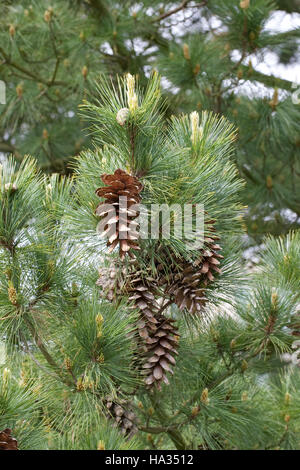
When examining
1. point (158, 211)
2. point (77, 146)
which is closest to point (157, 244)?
point (158, 211)

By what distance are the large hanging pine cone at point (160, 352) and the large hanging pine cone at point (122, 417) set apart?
87 mm

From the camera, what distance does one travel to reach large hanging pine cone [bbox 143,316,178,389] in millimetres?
1222

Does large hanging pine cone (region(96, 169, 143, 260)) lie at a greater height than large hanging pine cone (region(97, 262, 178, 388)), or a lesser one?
greater

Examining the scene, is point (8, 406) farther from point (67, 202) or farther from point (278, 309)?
point (278, 309)

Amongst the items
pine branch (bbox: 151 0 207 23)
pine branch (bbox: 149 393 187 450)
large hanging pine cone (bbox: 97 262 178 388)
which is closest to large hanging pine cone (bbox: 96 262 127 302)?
large hanging pine cone (bbox: 97 262 178 388)

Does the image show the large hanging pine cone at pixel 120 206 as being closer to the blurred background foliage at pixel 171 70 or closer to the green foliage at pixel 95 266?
the green foliage at pixel 95 266

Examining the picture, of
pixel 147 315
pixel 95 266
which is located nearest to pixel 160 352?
pixel 147 315

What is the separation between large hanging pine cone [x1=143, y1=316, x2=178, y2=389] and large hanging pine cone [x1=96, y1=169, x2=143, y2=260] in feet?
0.97

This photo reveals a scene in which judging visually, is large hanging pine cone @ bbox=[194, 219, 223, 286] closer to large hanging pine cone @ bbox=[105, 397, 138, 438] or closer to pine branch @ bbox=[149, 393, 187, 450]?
large hanging pine cone @ bbox=[105, 397, 138, 438]

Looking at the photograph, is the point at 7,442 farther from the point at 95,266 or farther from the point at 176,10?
the point at 176,10

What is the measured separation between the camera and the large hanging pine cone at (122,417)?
1270 millimetres

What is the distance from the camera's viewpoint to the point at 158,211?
108cm

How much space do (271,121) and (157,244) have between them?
1.24m
